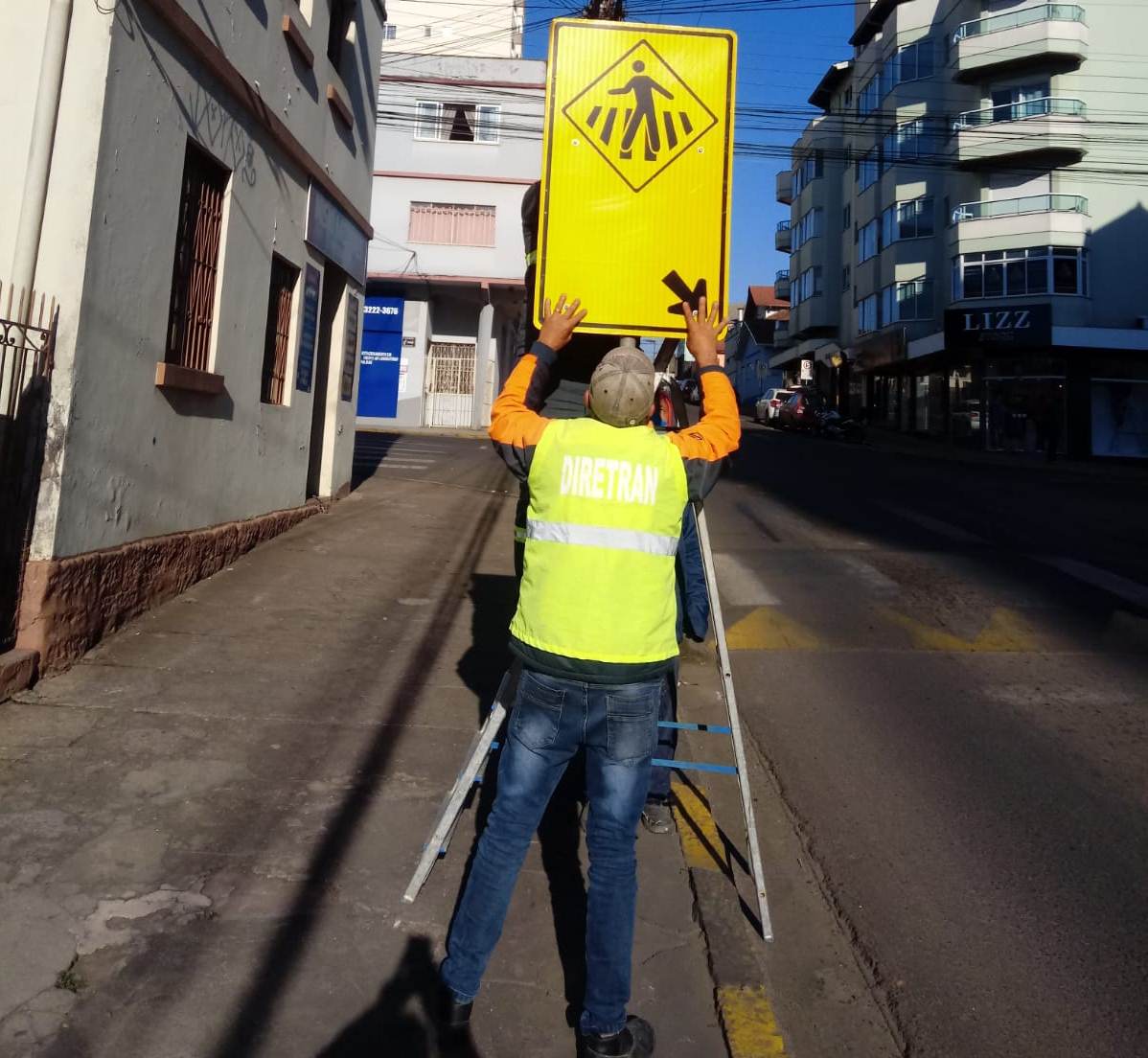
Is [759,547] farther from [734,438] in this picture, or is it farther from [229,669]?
[734,438]

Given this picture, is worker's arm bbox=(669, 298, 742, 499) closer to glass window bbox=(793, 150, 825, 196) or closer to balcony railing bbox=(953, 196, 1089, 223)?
balcony railing bbox=(953, 196, 1089, 223)

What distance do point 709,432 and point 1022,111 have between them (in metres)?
32.7

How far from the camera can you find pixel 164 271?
20.0ft

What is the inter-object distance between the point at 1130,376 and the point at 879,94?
15019mm

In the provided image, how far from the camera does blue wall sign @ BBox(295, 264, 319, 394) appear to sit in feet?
30.2

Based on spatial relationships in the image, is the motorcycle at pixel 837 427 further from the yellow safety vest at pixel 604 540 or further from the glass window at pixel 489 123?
the yellow safety vest at pixel 604 540

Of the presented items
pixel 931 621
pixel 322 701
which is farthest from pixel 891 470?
pixel 322 701

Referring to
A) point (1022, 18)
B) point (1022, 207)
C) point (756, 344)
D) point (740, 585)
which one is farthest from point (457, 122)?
point (756, 344)

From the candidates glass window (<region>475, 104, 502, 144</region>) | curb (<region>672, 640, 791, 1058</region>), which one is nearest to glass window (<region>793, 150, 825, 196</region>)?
glass window (<region>475, 104, 502, 144</region>)

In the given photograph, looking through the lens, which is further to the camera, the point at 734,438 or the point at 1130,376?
the point at 1130,376

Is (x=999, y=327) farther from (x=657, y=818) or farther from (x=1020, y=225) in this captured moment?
(x=657, y=818)

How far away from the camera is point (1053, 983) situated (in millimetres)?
2967

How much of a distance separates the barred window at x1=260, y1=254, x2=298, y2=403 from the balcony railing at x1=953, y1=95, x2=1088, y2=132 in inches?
1117

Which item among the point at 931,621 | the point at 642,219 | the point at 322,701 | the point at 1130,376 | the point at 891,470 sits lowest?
the point at 322,701
